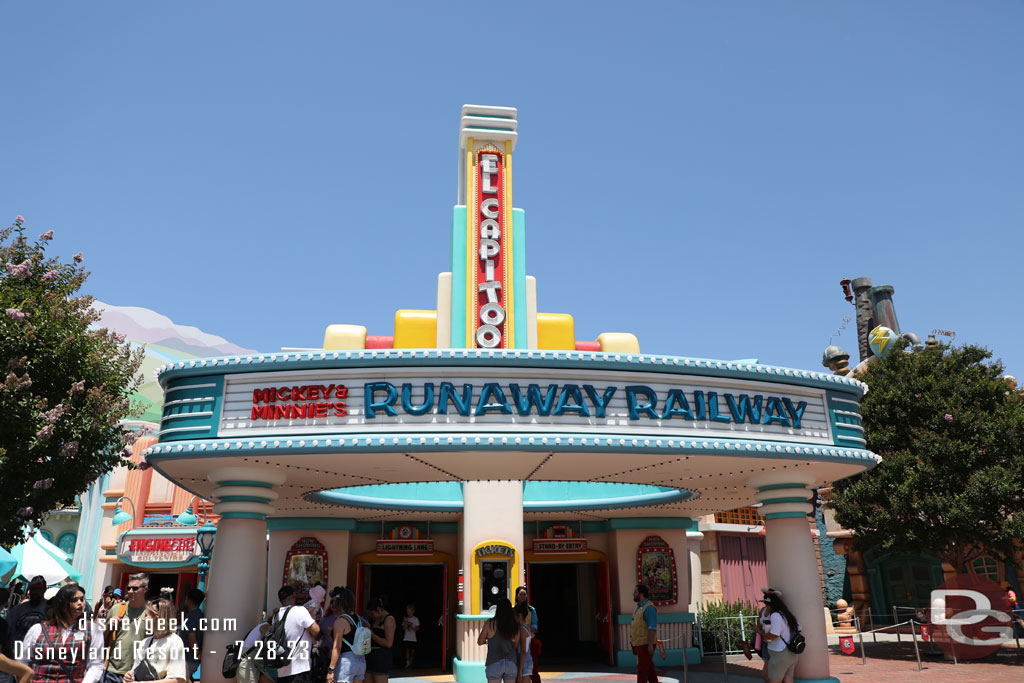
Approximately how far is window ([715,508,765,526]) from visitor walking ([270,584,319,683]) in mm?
19665

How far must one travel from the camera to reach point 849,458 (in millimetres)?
12195

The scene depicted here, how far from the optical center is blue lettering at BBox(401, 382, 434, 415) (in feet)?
34.7

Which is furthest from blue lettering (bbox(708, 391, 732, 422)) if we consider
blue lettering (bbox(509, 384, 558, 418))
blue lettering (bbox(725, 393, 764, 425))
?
blue lettering (bbox(509, 384, 558, 418))

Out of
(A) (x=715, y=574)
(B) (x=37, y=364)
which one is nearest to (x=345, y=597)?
(B) (x=37, y=364)

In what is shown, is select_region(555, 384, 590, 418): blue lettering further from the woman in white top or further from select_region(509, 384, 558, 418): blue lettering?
the woman in white top

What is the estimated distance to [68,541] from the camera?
29.2 metres

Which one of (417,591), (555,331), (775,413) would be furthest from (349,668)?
(417,591)

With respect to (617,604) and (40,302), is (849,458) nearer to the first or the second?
(617,604)

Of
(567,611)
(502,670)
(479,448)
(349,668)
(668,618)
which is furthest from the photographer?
(567,611)

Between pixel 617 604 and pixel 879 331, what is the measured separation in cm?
1922

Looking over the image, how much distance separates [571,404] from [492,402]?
1183 millimetres

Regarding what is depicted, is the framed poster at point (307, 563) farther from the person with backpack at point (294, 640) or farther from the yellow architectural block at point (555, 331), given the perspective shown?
the person with backpack at point (294, 640)

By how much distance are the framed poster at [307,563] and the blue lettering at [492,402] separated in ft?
32.4

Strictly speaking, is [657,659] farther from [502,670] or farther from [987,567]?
[987,567]
